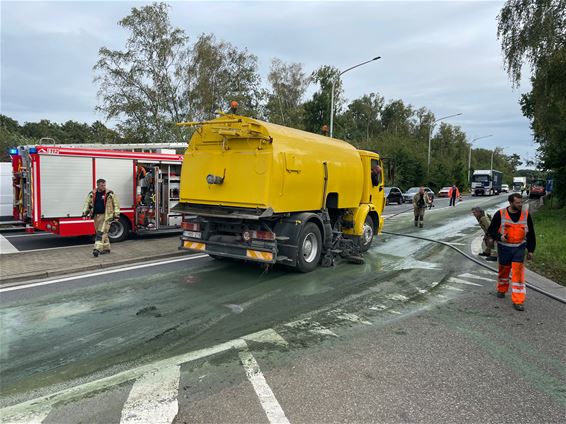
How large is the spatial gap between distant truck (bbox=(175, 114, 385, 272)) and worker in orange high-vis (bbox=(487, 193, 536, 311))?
10.8ft

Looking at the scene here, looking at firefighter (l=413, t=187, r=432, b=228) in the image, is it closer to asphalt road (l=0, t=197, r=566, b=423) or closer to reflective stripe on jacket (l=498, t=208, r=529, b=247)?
asphalt road (l=0, t=197, r=566, b=423)

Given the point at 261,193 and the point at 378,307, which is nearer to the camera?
the point at 378,307

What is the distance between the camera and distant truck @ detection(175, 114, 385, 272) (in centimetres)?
755

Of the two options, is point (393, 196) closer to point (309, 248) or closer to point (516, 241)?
point (309, 248)

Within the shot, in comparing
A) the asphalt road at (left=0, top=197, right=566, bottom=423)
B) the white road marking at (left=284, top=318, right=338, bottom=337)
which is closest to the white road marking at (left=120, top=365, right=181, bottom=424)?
the asphalt road at (left=0, top=197, right=566, bottom=423)

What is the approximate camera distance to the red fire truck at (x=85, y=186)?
34.7ft

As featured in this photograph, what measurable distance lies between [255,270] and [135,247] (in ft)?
13.0

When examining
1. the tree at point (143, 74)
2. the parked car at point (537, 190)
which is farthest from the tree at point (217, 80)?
the parked car at point (537, 190)

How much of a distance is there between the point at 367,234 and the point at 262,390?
25.2 ft

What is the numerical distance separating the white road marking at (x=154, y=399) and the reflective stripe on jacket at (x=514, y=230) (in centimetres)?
513

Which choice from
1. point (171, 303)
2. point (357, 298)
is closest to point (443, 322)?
point (357, 298)

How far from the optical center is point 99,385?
3711 millimetres

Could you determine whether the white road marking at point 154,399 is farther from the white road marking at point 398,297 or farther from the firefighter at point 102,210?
the firefighter at point 102,210

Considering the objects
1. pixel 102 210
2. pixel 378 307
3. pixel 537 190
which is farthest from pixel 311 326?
pixel 537 190
